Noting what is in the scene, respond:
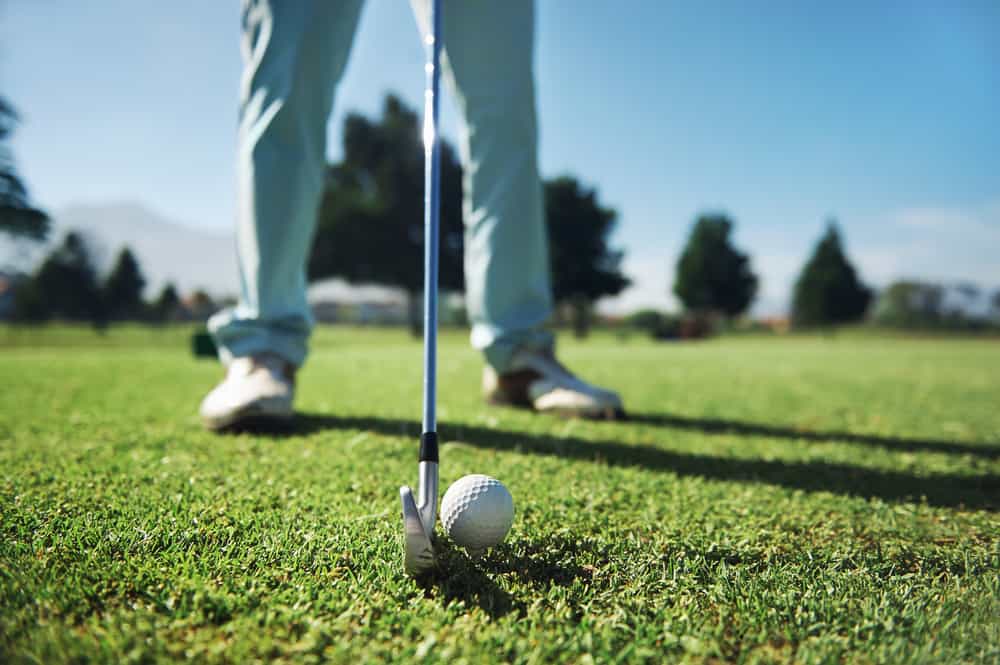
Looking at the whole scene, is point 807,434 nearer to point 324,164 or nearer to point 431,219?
point 431,219

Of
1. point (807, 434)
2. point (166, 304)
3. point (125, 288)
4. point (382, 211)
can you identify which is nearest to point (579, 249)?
point (382, 211)

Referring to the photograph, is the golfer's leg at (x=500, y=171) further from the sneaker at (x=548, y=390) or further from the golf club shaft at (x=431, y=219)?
the golf club shaft at (x=431, y=219)

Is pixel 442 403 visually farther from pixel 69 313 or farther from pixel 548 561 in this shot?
pixel 69 313

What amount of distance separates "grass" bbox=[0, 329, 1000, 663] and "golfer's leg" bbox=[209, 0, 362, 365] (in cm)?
44

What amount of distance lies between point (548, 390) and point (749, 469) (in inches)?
39.1

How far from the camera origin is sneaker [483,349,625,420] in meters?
2.67

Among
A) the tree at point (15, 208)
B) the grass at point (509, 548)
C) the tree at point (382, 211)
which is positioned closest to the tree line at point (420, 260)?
the tree at point (382, 211)

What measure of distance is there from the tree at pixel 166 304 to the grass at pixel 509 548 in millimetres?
38385

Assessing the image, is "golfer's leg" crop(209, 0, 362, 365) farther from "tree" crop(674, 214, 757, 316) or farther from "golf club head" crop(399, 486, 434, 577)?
"tree" crop(674, 214, 757, 316)

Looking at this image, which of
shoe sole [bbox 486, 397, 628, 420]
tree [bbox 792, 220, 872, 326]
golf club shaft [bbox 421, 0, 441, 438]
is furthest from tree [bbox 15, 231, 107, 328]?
tree [bbox 792, 220, 872, 326]

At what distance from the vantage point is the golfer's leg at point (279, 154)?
7.20 feet

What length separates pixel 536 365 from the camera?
278 cm

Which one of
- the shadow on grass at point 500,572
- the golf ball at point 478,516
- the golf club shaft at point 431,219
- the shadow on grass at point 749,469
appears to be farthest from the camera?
the shadow on grass at point 749,469

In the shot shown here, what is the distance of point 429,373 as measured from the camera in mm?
1313
